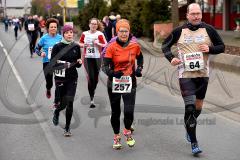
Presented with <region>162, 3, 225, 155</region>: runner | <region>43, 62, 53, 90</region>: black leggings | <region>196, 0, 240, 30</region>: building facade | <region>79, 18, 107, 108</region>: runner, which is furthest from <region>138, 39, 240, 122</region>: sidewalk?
<region>196, 0, 240, 30</region>: building facade

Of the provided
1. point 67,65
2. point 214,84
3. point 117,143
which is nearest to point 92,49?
point 67,65

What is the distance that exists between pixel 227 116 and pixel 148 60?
986 centimetres

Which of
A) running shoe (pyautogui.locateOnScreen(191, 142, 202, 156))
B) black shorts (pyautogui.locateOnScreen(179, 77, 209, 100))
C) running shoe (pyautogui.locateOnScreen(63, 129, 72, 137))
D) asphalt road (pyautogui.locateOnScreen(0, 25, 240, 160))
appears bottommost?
asphalt road (pyautogui.locateOnScreen(0, 25, 240, 160))

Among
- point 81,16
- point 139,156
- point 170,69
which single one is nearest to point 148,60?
point 170,69

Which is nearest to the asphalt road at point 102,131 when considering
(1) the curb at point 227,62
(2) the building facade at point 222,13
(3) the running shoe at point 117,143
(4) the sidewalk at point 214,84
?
(3) the running shoe at point 117,143

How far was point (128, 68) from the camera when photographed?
703 centimetres

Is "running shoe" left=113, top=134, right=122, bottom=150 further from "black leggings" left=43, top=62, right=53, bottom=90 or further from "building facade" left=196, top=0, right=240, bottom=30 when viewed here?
"building facade" left=196, top=0, right=240, bottom=30

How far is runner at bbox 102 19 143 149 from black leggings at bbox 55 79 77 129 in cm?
108

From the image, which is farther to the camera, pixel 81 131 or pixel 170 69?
pixel 170 69

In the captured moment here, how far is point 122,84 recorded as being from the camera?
275 inches

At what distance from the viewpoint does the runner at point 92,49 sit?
1040cm

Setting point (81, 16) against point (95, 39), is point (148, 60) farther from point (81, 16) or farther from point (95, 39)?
point (81, 16)

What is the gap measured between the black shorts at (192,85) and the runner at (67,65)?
1916 mm

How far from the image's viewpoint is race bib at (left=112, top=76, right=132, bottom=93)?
6984 mm
